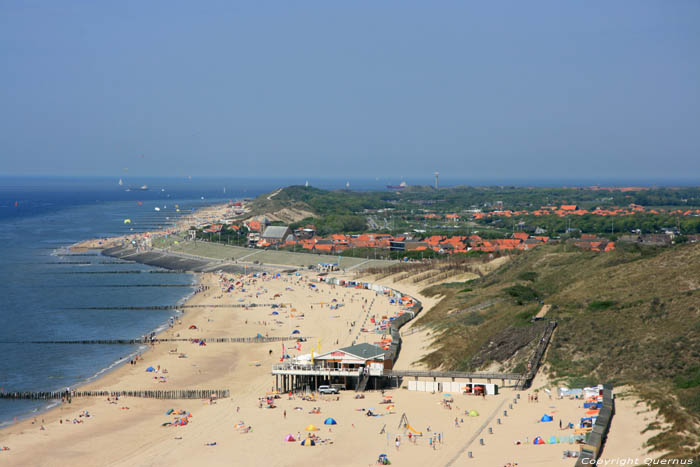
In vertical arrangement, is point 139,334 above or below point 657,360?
below

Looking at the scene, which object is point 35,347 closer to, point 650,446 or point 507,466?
point 507,466

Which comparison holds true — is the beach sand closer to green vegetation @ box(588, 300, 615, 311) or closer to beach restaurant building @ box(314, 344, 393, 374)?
beach restaurant building @ box(314, 344, 393, 374)

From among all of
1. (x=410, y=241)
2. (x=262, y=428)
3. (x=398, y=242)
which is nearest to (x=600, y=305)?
(x=262, y=428)

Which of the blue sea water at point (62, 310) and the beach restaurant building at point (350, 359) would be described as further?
the blue sea water at point (62, 310)

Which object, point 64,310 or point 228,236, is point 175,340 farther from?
point 228,236

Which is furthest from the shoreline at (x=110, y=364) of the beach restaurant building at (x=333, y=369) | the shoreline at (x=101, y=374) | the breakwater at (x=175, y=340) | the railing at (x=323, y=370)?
the railing at (x=323, y=370)

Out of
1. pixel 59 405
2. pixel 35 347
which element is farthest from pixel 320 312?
pixel 59 405

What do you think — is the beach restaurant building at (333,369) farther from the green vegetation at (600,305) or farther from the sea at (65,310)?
the green vegetation at (600,305)

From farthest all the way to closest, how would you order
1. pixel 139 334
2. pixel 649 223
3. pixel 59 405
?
pixel 649 223, pixel 139 334, pixel 59 405
